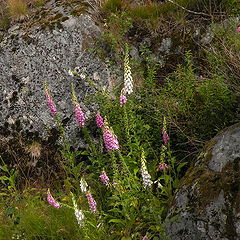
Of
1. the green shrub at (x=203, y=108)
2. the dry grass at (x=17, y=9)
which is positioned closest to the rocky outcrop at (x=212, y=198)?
the green shrub at (x=203, y=108)

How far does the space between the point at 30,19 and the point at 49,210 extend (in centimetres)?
411

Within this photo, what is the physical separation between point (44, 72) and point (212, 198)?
12.2 ft

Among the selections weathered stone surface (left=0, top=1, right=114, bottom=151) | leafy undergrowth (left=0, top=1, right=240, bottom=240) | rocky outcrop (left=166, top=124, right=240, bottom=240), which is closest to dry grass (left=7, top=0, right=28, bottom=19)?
weathered stone surface (left=0, top=1, right=114, bottom=151)

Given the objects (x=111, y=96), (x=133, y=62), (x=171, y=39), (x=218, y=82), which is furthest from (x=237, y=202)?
(x=171, y=39)

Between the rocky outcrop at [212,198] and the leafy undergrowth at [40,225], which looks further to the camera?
the leafy undergrowth at [40,225]

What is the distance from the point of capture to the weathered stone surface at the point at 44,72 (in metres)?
4.51

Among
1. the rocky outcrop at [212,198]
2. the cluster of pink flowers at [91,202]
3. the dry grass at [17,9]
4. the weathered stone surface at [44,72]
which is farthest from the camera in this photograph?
the dry grass at [17,9]

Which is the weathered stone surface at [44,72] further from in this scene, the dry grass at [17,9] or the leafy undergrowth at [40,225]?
the leafy undergrowth at [40,225]

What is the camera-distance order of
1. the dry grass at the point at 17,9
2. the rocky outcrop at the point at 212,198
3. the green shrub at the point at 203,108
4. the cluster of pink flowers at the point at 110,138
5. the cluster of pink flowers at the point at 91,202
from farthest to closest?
the dry grass at the point at 17,9 < the green shrub at the point at 203,108 < the cluster of pink flowers at the point at 110,138 < the cluster of pink flowers at the point at 91,202 < the rocky outcrop at the point at 212,198

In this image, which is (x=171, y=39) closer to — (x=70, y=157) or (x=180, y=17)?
(x=180, y=17)

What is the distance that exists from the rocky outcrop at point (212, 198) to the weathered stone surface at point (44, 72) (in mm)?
2454

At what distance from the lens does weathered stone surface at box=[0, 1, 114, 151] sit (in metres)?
4.51

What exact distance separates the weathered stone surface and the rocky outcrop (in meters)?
2.45

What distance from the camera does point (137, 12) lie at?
571 cm
